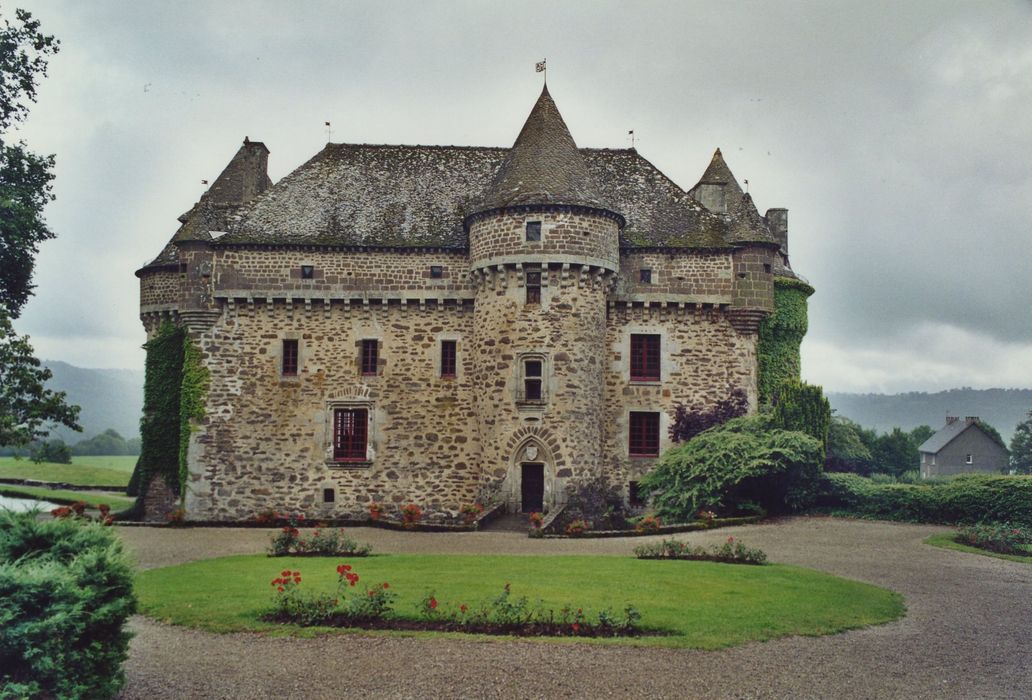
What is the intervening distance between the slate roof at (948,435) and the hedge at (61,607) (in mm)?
65768

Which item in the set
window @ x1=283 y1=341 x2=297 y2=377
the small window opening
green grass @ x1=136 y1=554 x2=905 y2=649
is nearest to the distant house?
the small window opening

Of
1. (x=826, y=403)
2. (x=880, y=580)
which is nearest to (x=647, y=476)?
(x=826, y=403)

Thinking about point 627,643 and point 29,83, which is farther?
point 29,83

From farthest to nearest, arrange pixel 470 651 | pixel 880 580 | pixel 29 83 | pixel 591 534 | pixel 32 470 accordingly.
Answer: pixel 32 470 → pixel 29 83 → pixel 591 534 → pixel 880 580 → pixel 470 651

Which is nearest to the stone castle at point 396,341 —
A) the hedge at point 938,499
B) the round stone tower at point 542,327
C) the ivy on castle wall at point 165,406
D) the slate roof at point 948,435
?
the round stone tower at point 542,327

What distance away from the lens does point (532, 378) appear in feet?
86.4

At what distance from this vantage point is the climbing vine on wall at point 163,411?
98.5 feet

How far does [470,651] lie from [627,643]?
7.15ft

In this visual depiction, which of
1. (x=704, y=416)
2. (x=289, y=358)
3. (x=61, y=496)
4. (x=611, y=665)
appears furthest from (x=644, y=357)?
(x=61, y=496)

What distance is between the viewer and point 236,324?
28.8 metres

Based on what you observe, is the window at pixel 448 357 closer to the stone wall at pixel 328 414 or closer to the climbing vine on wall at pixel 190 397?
the stone wall at pixel 328 414

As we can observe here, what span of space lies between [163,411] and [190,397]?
2458mm

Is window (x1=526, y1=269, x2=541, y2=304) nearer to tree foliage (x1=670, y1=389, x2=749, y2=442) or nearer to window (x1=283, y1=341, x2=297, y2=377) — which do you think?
tree foliage (x1=670, y1=389, x2=749, y2=442)

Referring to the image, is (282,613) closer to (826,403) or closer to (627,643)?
(627,643)
